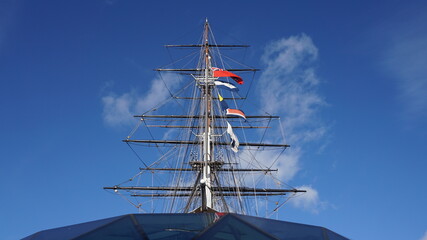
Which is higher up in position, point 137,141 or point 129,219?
point 137,141

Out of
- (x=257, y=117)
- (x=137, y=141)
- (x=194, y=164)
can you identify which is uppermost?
(x=257, y=117)

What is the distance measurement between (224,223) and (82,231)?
2111 mm

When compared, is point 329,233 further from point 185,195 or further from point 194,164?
point 185,195

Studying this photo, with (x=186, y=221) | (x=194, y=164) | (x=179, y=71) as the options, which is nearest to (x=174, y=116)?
(x=179, y=71)

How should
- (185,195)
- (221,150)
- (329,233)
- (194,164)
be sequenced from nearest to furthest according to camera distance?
(329,233) < (194,164) < (221,150) < (185,195)

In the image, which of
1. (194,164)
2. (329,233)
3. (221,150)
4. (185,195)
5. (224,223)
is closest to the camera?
(224,223)

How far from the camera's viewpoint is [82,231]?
21.8 feet

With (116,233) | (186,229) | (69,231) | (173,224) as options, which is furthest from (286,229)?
(69,231)

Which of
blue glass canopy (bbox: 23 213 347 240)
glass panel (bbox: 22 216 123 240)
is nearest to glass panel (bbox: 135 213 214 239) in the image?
blue glass canopy (bbox: 23 213 347 240)

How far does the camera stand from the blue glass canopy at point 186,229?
6.25 m

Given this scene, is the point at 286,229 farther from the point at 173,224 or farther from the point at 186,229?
the point at 173,224

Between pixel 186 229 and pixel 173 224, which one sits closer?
pixel 186 229

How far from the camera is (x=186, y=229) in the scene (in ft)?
21.4

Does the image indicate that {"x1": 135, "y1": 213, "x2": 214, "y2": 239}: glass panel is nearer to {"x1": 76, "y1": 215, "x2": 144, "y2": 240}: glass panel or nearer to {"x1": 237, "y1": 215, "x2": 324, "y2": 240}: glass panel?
{"x1": 76, "y1": 215, "x2": 144, "y2": 240}: glass panel
